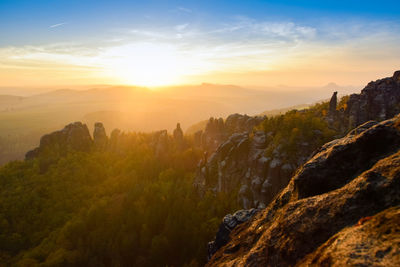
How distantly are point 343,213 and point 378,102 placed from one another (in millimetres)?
62248

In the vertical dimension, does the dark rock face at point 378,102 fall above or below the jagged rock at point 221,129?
above

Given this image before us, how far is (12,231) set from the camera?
65.8 m

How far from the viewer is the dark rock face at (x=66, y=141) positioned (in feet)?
348

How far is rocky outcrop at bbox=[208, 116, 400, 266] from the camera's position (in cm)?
714

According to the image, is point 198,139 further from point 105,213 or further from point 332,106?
point 332,106

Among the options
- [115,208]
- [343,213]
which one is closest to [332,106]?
[343,213]

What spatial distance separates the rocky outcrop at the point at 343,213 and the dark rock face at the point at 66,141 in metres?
113

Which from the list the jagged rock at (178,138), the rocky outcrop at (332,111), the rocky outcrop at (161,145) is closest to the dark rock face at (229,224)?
the rocky outcrop at (332,111)

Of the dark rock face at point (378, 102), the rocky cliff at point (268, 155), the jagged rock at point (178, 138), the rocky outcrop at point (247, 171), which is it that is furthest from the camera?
the jagged rock at point (178, 138)

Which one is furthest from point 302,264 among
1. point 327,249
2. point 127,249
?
point 127,249

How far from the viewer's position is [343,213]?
8.96m

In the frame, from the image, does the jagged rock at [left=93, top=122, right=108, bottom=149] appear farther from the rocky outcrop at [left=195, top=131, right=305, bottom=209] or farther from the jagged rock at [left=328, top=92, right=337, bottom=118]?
the jagged rock at [left=328, top=92, right=337, bottom=118]

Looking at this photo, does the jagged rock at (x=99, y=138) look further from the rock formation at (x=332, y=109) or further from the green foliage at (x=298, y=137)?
the rock formation at (x=332, y=109)

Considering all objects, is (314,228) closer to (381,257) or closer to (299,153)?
(381,257)
